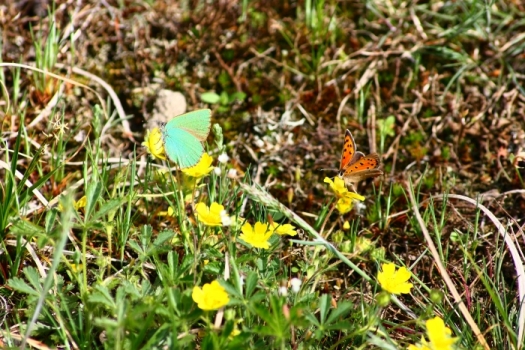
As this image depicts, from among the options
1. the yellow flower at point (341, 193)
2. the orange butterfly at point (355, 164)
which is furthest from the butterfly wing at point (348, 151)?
the yellow flower at point (341, 193)

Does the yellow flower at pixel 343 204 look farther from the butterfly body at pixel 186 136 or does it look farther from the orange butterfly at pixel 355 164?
the butterfly body at pixel 186 136

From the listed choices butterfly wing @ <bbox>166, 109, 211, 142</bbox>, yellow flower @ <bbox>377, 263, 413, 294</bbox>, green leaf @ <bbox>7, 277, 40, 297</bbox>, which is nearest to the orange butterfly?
yellow flower @ <bbox>377, 263, 413, 294</bbox>

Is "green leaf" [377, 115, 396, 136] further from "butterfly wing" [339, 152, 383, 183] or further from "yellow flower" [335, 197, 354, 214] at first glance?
"yellow flower" [335, 197, 354, 214]

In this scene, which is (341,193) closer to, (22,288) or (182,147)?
(182,147)

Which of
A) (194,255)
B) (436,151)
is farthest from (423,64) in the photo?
(194,255)

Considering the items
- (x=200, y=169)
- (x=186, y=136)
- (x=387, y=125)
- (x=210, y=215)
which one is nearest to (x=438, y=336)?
(x=210, y=215)

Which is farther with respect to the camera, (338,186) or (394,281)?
(338,186)
